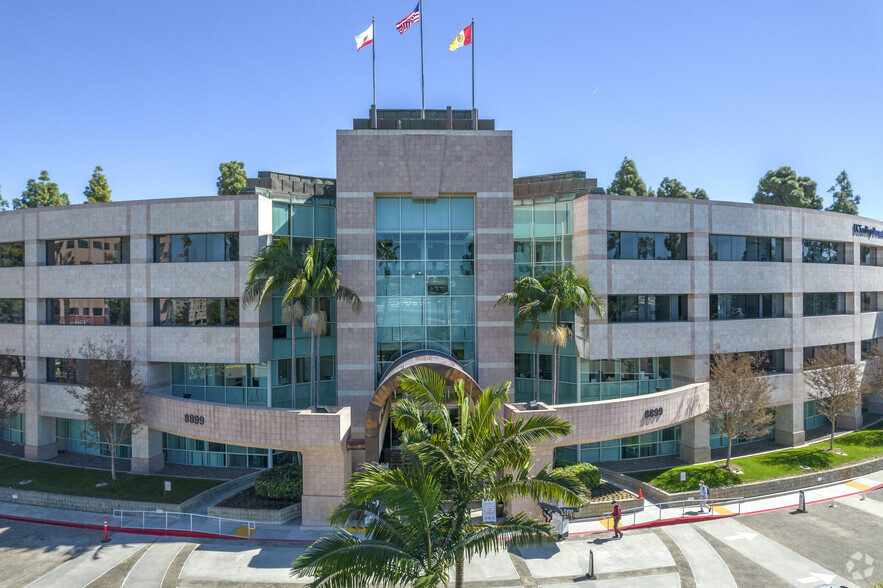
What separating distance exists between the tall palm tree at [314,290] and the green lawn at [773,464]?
20.9 meters

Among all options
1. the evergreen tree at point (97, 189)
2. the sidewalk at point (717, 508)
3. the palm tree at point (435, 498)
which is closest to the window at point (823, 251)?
the sidewalk at point (717, 508)

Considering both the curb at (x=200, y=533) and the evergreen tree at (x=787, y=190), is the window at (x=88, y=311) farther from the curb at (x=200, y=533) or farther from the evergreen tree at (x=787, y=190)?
the evergreen tree at (x=787, y=190)

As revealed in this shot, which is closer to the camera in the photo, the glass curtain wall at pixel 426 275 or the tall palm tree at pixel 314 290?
the tall palm tree at pixel 314 290

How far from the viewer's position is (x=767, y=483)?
2764 centimetres

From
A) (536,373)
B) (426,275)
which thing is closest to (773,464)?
(536,373)

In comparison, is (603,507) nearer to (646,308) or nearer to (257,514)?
(646,308)

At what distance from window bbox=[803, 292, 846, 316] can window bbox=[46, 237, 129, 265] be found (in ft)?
163

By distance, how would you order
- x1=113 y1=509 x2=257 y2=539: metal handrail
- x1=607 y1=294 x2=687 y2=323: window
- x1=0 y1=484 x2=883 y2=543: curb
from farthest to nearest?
x1=607 y1=294 x2=687 y2=323: window < x1=113 y1=509 x2=257 y2=539: metal handrail < x1=0 y1=484 x2=883 y2=543: curb

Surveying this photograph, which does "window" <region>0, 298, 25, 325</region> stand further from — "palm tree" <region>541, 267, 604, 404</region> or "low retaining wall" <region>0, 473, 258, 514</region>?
"palm tree" <region>541, 267, 604, 404</region>

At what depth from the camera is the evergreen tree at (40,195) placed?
169 ft

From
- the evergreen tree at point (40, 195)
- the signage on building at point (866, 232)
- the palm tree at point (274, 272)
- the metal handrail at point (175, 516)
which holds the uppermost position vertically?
the evergreen tree at point (40, 195)

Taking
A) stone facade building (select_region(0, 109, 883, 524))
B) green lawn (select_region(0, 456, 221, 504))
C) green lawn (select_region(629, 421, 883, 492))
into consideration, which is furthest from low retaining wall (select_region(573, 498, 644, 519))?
green lawn (select_region(0, 456, 221, 504))

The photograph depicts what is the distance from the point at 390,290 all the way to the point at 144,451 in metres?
18.9

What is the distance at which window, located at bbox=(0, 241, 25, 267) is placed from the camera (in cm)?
3389
